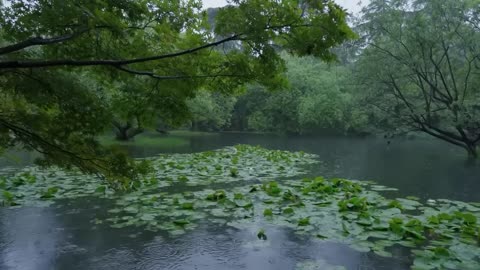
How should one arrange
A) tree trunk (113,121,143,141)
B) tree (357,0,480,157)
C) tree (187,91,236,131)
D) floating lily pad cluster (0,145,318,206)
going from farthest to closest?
tree (187,91,236,131), tree trunk (113,121,143,141), tree (357,0,480,157), floating lily pad cluster (0,145,318,206)

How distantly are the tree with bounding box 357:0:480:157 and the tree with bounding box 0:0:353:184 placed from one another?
14.1 m

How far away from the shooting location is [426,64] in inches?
679

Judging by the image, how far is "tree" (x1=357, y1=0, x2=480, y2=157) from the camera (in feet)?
53.1

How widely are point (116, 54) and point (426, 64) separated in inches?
630

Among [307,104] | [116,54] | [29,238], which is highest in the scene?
[116,54]

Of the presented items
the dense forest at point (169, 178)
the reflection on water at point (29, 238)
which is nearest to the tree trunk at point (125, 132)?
the dense forest at point (169, 178)

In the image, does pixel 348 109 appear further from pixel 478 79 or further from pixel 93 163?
pixel 93 163

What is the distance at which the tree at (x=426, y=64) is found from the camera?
1617 centimetres

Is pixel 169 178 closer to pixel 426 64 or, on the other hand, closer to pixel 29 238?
pixel 29 238

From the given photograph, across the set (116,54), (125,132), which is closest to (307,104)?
(125,132)

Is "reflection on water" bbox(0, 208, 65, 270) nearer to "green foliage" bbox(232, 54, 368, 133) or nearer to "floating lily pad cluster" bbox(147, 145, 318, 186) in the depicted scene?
"floating lily pad cluster" bbox(147, 145, 318, 186)

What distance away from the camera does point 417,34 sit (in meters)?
16.6

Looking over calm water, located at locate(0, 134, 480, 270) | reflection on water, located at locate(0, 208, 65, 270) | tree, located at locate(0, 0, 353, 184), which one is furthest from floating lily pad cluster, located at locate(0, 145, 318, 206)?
tree, located at locate(0, 0, 353, 184)

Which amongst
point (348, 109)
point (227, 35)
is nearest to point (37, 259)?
point (227, 35)
